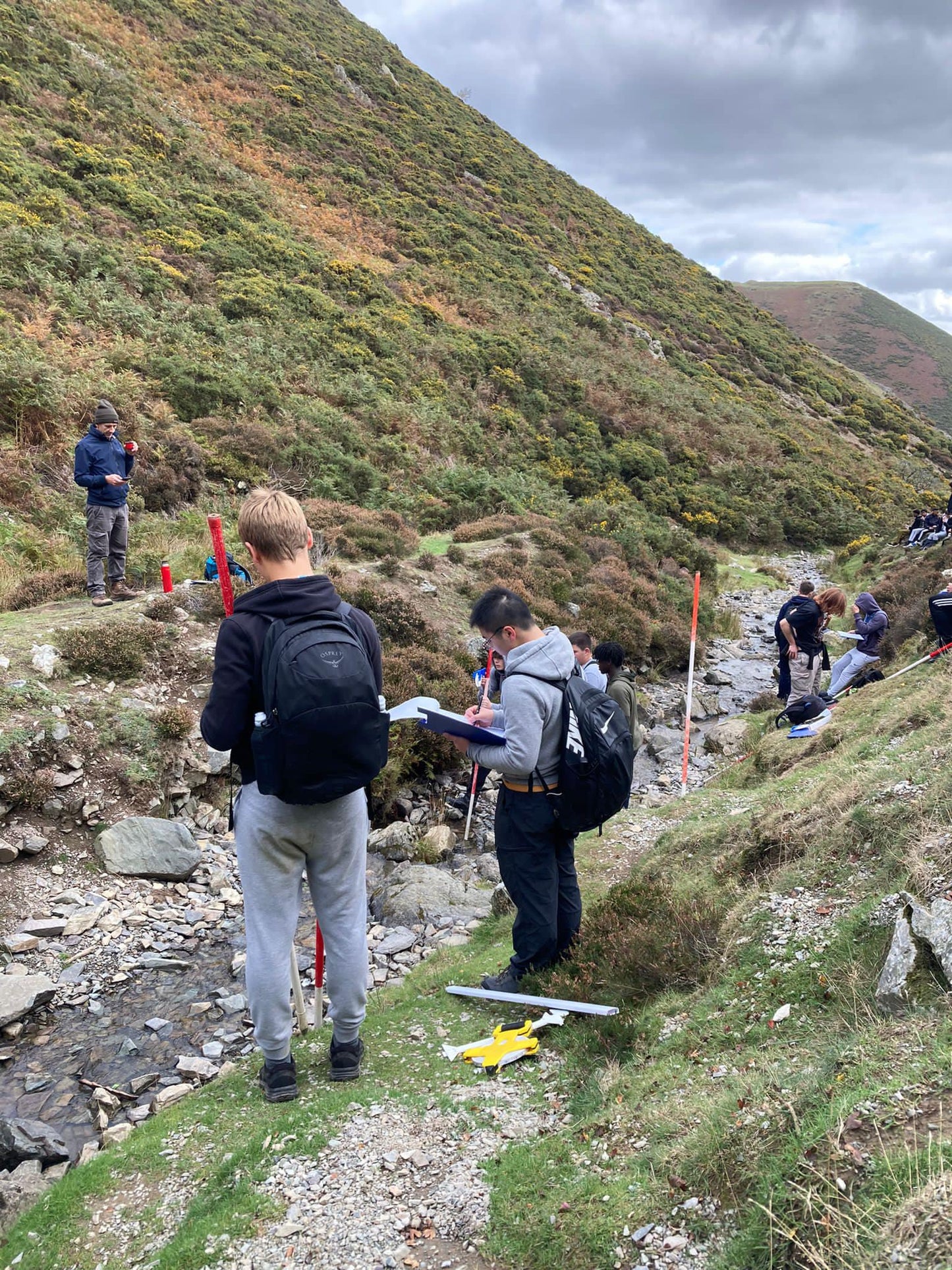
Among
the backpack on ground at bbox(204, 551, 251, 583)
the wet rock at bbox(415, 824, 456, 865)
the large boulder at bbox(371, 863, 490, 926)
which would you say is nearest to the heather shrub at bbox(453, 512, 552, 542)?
the backpack on ground at bbox(204, 551, 251, 583)

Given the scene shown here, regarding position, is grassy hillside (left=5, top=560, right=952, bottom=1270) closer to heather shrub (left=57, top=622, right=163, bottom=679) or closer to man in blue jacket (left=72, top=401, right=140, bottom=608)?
heather shrub (left=57, top=622, right=163, bottom=679)

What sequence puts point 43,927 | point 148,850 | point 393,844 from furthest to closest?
1. point 393,844
2. point 148,850
3. point 43,927

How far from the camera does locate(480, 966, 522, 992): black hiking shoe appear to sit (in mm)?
4289

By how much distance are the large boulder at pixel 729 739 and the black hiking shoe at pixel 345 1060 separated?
8.68 metres

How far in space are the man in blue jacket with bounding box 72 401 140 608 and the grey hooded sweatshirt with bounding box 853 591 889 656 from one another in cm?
980

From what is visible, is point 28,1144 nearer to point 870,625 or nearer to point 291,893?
point 291,893

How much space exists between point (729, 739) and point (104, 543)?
9.26 metres

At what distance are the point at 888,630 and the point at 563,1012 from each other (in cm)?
1200

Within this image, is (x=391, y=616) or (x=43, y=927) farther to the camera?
(x=391, y=616)

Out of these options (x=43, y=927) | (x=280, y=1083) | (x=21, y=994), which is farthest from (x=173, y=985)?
(x=280, y=1083)

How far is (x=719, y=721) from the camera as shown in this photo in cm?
1341

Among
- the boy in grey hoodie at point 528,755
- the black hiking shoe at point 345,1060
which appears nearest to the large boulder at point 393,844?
the boy in grey hoodie at point 528,755

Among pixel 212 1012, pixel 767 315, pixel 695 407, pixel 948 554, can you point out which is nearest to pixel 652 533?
pixel 948 554

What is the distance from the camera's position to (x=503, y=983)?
170 inches
